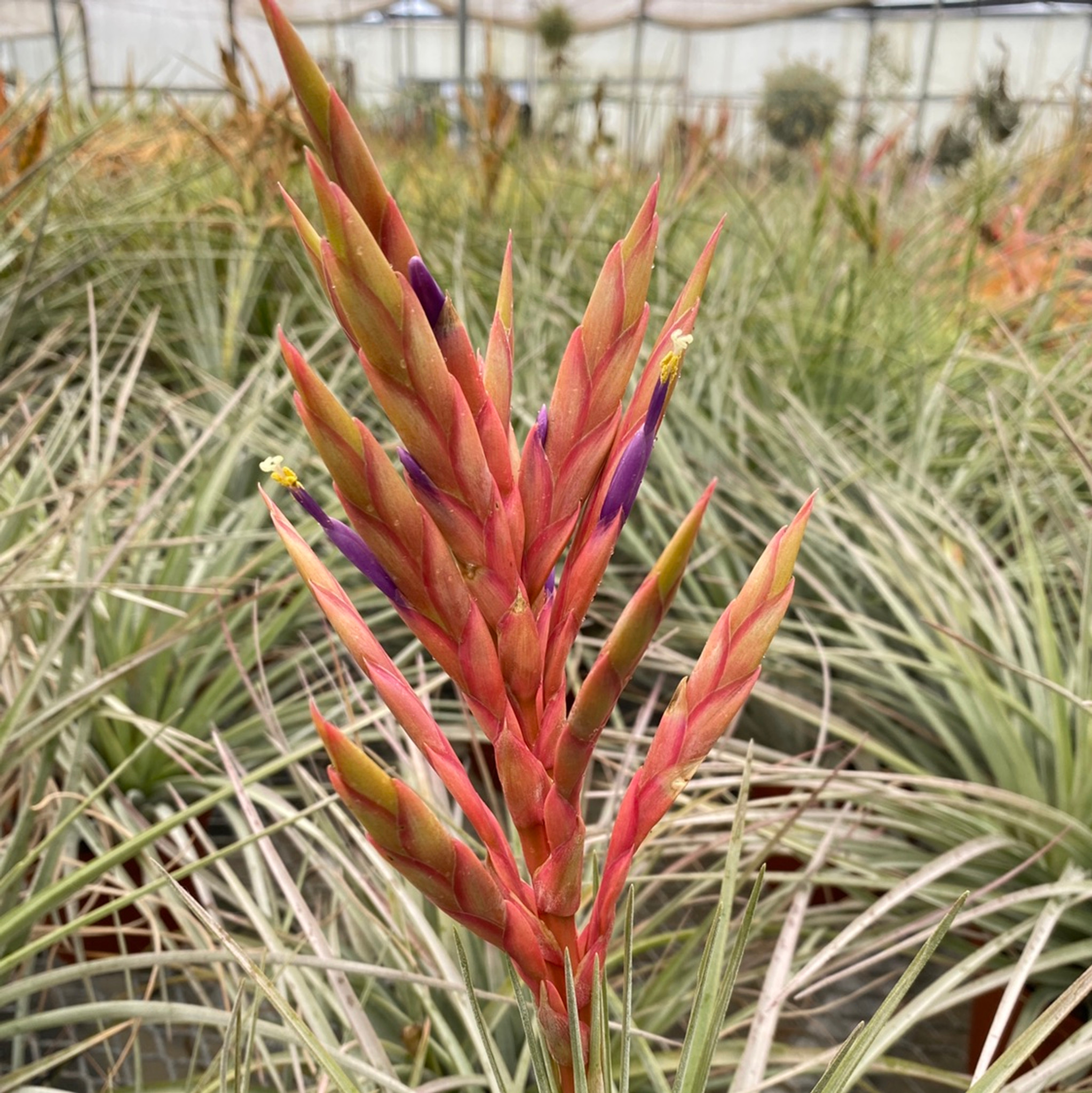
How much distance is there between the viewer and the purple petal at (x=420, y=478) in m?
0.22

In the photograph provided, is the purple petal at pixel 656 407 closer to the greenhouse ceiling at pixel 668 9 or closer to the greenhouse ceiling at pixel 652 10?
the greenhouse ceiling at pixel 652 10

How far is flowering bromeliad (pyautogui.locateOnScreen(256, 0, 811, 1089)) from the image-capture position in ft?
0.67

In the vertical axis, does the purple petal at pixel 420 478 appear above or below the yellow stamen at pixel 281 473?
above

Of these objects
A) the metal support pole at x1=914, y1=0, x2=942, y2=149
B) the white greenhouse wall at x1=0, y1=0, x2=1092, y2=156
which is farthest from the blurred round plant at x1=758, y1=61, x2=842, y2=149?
the metal support pole at x1=914, y1=0, x2=942, y2=149

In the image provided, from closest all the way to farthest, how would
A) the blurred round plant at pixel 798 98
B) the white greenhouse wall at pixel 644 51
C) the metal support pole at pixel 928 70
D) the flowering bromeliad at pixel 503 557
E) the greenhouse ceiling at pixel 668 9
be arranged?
the flowering bromeliad at pixel 503 557, the white greenhouse wall at pixel 644 51, the blurred round plant at pixel 798 98, the metal support pole at pixel 928 70, the greenhouse ceiling at pixel 668 9

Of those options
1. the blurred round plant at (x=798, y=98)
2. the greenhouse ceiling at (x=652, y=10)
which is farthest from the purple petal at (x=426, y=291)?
the greenhouse ceiling at (x=652, y=10)

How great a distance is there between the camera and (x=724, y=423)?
1223 mm

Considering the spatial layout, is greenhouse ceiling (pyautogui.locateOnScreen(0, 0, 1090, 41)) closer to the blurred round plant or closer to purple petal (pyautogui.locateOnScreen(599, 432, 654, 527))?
the blurred round plant

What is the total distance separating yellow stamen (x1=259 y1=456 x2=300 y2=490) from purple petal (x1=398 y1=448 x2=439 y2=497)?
29 mm

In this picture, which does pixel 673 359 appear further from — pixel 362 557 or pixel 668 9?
pixel 668 9

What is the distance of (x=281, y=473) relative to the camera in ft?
0.80

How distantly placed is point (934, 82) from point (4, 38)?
8.76 m

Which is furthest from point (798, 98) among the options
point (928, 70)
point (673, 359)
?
point (673, 359)

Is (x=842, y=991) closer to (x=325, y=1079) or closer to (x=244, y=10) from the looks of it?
(x=325, y=1079)
